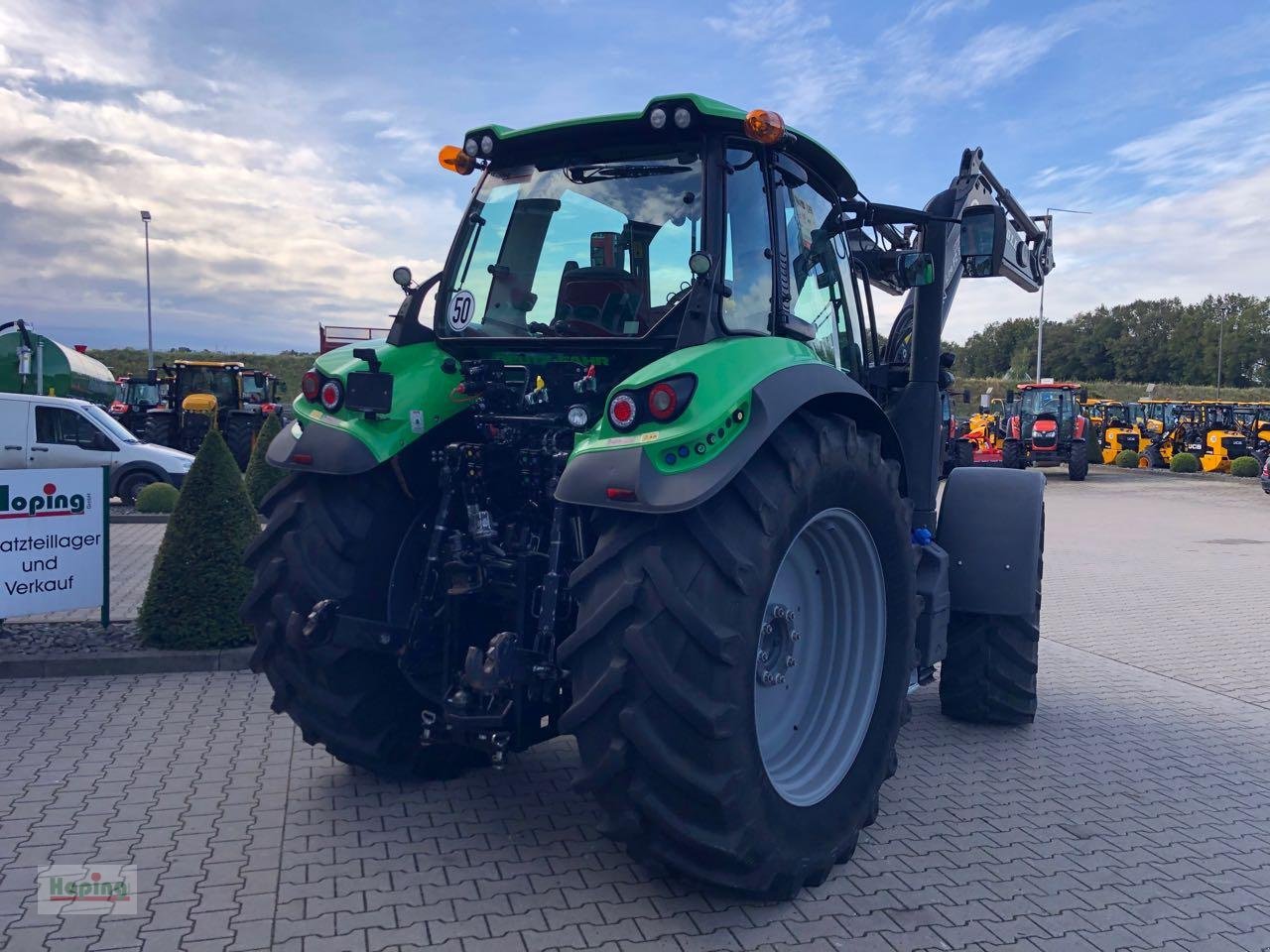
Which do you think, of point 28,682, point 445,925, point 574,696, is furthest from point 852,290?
point 28,682

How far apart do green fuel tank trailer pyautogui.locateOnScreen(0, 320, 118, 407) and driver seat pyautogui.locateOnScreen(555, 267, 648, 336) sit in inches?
716

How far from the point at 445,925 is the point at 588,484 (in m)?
1.47

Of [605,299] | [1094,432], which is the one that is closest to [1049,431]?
[1094,432]

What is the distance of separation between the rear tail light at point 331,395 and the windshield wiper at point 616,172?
128 cm

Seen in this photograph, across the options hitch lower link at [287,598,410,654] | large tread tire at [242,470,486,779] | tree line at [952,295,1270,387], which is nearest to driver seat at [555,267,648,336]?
large tread tire at [242,470,486,779]

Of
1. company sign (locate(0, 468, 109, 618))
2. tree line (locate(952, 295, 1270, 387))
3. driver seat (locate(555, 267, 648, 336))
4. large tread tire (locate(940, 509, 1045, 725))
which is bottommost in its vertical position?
large tread tire (locate(940, 509, 1045, 725))

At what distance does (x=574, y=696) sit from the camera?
10.2 ft

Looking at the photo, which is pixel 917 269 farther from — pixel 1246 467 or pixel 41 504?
pixel 1246 467

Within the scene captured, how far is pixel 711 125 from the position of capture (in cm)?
375

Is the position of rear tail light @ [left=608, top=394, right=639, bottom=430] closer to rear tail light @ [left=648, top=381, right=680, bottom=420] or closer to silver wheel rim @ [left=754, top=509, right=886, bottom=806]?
rear tail light @ [left=648, top=381, right=680, bottom=420]

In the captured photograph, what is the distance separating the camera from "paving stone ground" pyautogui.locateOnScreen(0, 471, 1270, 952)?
322 cm

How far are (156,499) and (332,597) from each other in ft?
38.0

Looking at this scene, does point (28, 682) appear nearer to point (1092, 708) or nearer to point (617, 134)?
point (617, 134)

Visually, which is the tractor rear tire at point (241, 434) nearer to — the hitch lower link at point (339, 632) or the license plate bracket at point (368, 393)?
the license plate bracket at point (368, 393)
